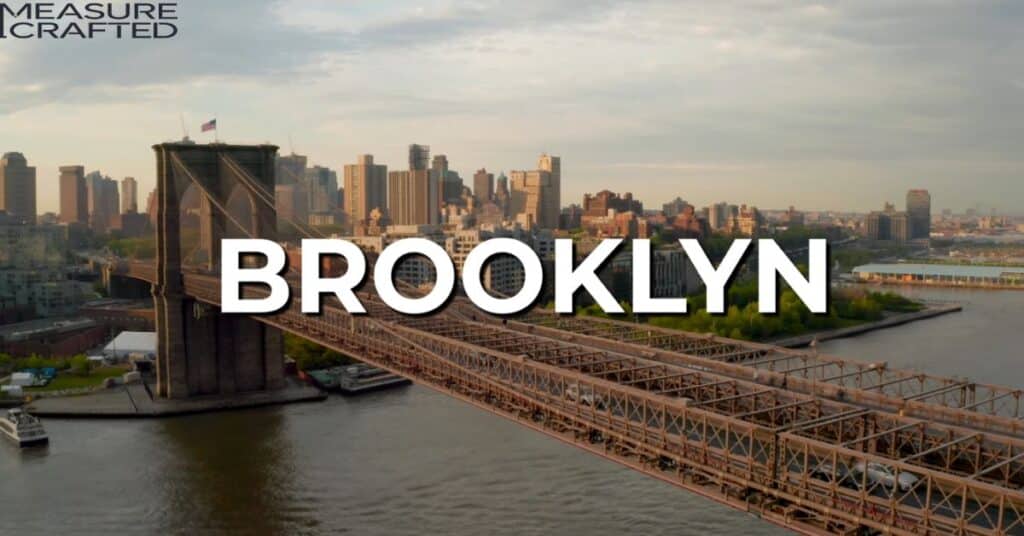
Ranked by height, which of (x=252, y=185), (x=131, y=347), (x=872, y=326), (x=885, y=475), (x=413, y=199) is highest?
(x=413, y=199)

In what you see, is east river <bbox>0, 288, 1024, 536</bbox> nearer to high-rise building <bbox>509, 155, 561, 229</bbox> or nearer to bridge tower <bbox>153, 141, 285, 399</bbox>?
bridge tower <bbox>153, 141, 285, 399</bbox>

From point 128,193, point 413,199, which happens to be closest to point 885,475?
point 413,199

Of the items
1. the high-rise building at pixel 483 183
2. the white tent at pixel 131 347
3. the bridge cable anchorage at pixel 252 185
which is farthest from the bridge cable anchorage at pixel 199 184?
the high-rise building at pixel 483 183

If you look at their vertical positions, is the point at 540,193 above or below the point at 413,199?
above

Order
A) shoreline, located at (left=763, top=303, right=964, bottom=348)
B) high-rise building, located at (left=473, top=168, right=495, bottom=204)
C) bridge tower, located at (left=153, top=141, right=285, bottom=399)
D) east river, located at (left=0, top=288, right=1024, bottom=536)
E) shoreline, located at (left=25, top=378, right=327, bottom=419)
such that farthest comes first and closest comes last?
high-rise building, located at (left=473, top=168, right=495, bottom=204), shoreline, located at (left=763, top=303, right=964, bottom=348), bridge tower, located at (left=153, top=141, right=285, bottom=399), shoreline, located at (left=25, top=378, right=327, bottom=419), east river, located at (left=0, top=288, right=1024, bottom=536)

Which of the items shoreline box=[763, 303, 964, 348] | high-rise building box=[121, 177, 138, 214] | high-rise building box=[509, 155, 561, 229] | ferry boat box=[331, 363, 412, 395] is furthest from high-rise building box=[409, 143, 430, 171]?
ferry boat box=[331, 363, 412, 395]

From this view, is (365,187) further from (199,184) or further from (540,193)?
(199,184)
